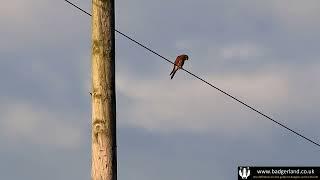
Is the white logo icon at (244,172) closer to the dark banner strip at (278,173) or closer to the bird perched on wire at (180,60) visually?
the dark banner strip at (278,173)

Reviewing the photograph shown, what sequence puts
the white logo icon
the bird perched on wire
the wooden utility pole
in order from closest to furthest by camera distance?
the wooden utility pole, the bird perched on wire, the white logo icon

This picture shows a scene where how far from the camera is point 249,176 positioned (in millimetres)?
73312

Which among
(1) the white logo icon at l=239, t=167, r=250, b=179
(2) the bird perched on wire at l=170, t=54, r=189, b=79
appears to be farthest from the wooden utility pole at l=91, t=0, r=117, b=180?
(1) the white logo icon at l=239, t=167, r=250, b=179

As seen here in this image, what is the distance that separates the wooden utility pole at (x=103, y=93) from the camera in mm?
13914

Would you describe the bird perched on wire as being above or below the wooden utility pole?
above

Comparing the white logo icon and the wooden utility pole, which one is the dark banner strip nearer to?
the white logo icon

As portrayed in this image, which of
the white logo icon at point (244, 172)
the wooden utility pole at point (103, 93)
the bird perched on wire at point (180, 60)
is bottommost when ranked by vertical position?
the wooden utility pole at point (103, 93)

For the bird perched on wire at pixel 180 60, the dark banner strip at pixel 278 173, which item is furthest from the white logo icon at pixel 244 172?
the bird perched on wire at pixel 180 60

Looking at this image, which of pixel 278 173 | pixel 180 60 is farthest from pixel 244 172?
pixel 180 60

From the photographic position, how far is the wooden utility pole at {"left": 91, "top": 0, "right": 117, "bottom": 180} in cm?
1391

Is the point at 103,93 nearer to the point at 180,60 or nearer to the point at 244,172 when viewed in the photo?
the point at 180,60

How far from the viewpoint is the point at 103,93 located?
14094 millimetres

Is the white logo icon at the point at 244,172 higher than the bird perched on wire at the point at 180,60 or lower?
higher

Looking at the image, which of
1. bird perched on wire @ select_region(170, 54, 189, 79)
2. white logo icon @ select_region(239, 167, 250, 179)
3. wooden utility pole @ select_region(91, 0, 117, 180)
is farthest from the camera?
white logo icon @ select_region(239, 167, 250, 179)
